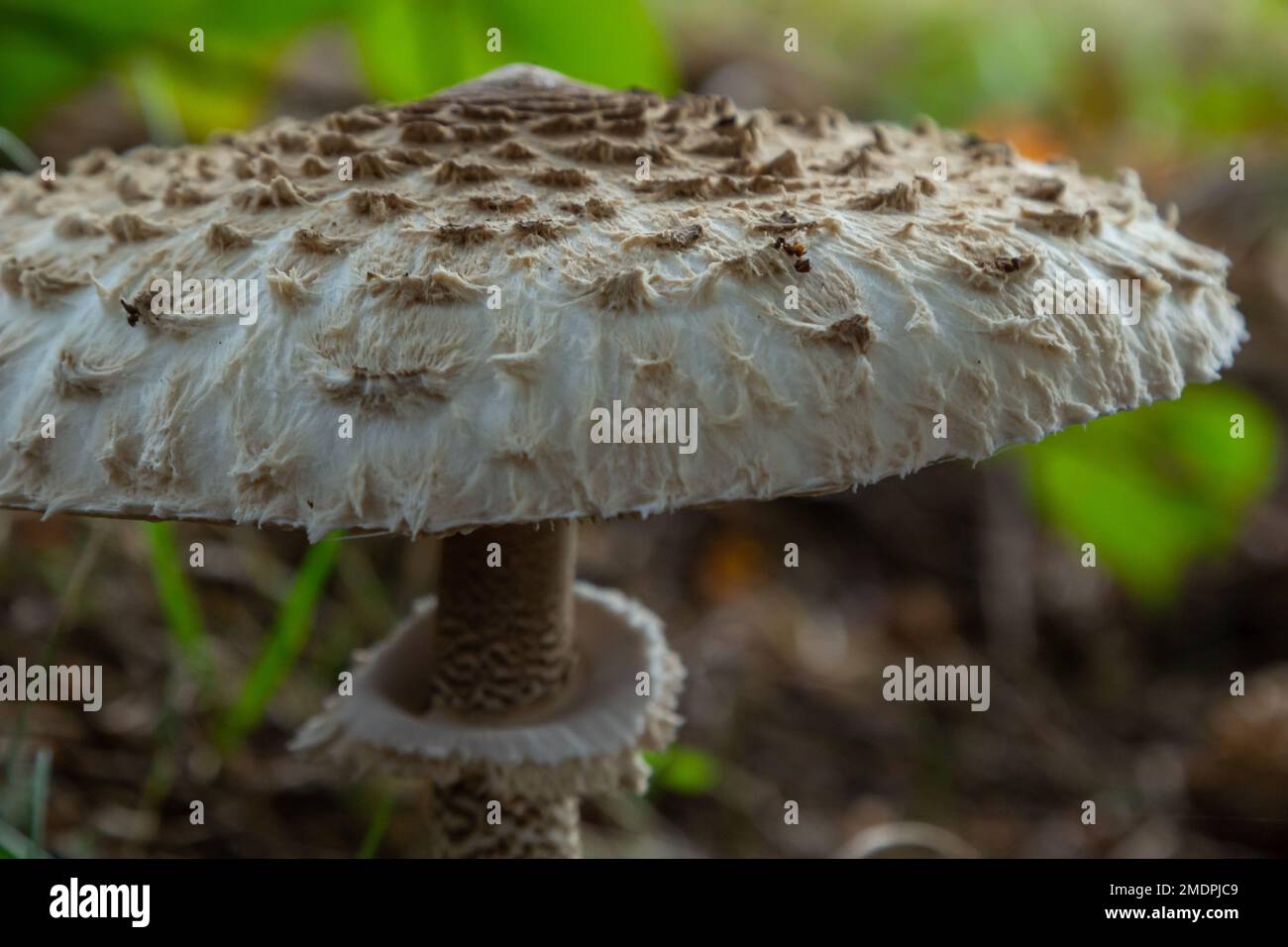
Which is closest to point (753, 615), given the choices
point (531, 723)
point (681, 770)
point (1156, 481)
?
point (681, 770)

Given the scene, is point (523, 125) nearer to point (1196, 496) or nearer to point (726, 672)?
point (726, 672)

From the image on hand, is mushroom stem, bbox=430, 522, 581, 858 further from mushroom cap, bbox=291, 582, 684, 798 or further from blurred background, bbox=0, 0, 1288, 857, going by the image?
blurred background, bbox=0, 0, 1288, 857

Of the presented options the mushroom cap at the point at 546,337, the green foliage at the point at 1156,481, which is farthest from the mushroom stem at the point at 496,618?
the green foliage at the point at 1156,481

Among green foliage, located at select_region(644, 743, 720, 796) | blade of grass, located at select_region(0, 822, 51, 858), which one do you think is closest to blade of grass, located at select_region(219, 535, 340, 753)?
blade of grass, located at select_region(0, 822, 51, 858)

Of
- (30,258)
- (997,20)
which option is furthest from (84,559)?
(997,20)

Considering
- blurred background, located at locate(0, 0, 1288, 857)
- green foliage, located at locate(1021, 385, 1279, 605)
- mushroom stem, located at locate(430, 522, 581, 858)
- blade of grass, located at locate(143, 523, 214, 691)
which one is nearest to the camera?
mushroom stem, located at locate(430, 522, 581, 858)

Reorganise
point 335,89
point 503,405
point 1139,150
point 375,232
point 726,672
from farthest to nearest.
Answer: point 1139,150
point 335,89
point 726,672
point 375,232
point 503,405

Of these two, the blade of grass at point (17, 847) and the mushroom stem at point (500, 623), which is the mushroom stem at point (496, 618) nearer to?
the mushroom stem at point (500, 623)
